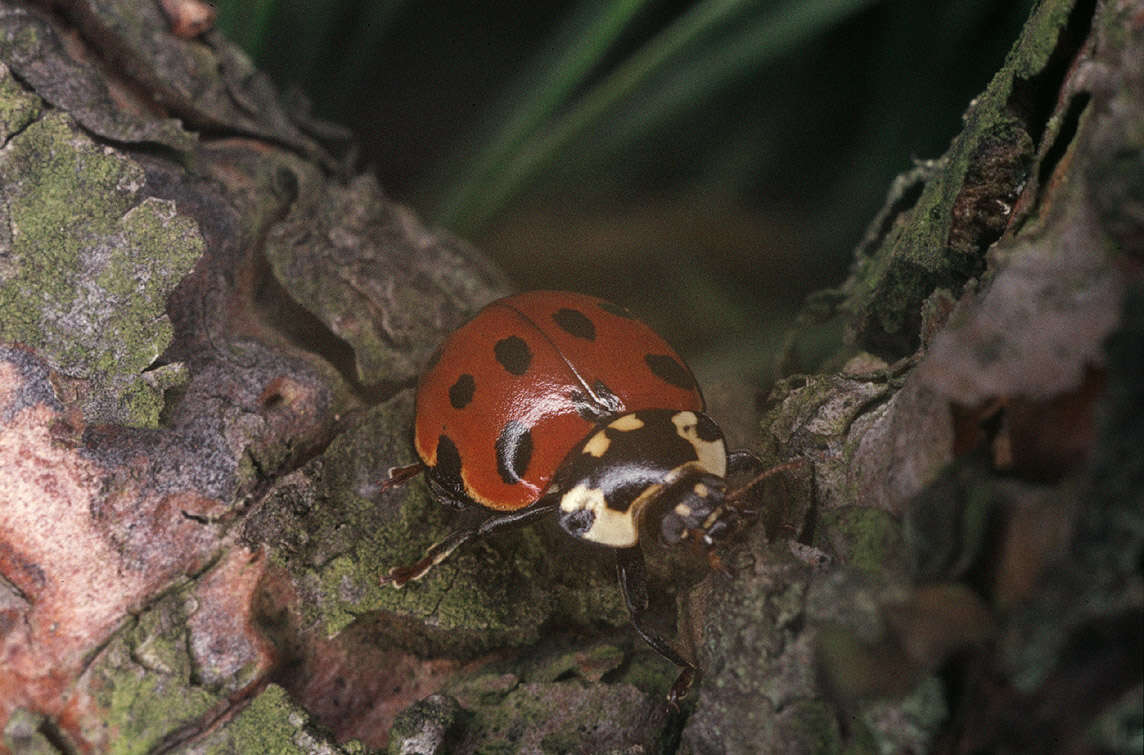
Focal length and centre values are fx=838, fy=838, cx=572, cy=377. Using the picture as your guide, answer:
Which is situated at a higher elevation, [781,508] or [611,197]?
[611,197]

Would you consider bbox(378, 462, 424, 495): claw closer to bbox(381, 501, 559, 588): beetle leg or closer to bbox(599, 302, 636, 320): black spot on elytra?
bbox(381, 501, 559, 588): beetle leg

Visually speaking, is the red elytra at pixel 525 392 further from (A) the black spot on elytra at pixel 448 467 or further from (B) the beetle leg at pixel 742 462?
(B) the beetle leg at pixel 742 462

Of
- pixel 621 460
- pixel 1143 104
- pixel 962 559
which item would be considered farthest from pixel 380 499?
pixel 1143 104

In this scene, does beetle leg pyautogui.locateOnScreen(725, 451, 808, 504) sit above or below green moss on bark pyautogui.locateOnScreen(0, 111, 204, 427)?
below

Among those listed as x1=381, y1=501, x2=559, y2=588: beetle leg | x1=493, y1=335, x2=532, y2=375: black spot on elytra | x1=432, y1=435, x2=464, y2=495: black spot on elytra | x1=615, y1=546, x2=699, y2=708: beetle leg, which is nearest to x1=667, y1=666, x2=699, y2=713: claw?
x1=615, y1=546, x2=699, y2=708: beetle leg

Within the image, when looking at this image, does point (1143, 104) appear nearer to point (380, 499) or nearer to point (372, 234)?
point (380, 499)

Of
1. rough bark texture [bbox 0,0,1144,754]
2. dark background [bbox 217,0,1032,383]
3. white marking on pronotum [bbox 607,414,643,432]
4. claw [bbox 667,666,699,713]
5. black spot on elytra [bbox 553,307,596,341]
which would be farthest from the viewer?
dark background [bbox 217,0,1032,383]

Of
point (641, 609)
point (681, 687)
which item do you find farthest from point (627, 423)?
point (681, 687)

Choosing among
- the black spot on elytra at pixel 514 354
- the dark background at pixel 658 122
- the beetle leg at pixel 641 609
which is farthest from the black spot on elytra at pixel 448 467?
the dark background at pixel 658 122
